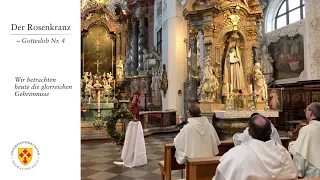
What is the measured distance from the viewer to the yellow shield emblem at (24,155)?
5.29 feet

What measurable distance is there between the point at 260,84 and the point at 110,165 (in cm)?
648

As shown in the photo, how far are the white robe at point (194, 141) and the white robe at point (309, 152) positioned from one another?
1357mm

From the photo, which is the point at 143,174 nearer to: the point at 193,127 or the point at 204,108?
the point at 193,127

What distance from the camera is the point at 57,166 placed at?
163 cm

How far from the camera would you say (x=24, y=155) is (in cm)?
161


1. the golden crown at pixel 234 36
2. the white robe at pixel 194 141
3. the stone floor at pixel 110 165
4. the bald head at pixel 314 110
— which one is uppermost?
the golden crown at pixel 234 36

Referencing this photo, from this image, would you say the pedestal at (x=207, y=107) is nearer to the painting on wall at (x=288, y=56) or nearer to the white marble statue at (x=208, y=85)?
the white marble statue at (x=208, y=85)

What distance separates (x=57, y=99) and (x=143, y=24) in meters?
18.0

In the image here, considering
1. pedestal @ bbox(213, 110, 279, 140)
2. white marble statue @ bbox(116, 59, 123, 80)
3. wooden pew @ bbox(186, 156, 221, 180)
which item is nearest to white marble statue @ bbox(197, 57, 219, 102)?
pedestal @ bbox(213, 110, 279, 140)

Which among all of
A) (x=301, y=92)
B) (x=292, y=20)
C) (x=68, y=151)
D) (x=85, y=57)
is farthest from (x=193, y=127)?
(x=85, y=57)

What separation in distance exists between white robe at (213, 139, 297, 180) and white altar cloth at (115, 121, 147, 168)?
13.8ft

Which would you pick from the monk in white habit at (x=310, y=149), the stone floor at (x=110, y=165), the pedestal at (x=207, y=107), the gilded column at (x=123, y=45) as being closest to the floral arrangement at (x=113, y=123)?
the stone floor at (x=110, y=165)

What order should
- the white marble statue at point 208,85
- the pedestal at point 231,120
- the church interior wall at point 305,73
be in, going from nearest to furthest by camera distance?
the pedestal at point 231,120, the white marble statue at point 208,85, the church interior wall at point 305,73

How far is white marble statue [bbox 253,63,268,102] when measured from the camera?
9656 mm
